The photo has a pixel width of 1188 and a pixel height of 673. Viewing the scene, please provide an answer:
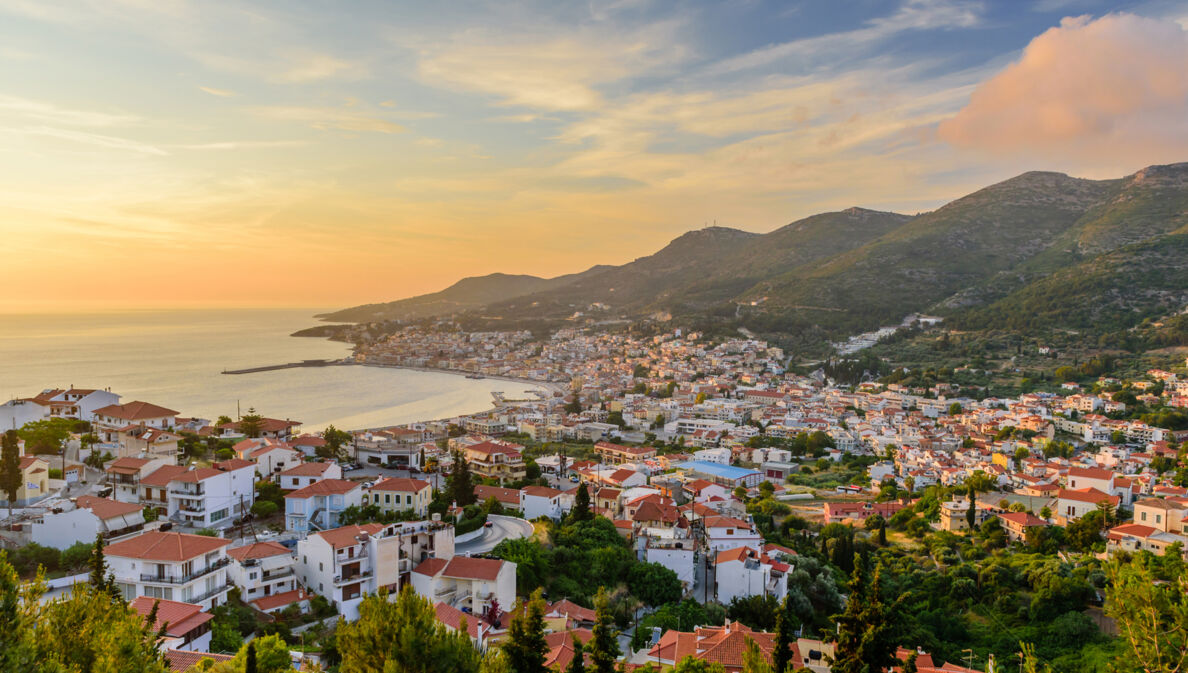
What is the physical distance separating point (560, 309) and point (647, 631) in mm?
95920

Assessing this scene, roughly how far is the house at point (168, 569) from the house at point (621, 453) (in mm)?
18366

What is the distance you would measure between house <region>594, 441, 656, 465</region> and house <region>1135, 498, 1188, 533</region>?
1550cm

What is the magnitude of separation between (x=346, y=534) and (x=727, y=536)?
8312 mm

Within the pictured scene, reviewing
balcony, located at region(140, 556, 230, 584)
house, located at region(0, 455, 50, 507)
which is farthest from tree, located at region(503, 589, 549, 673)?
house, located at region(0, 455, 50, 507)

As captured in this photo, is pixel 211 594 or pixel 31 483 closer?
pixel 211 594

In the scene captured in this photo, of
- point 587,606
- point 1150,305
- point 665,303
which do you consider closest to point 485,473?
point 587,606

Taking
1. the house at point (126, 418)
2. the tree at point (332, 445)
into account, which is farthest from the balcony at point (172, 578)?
the house at point (126, 418)

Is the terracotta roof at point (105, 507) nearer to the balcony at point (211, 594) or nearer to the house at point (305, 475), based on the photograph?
the house at point (305, 475)

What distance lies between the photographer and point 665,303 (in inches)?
3602

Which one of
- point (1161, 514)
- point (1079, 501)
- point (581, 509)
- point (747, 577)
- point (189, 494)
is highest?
point (189, 494)

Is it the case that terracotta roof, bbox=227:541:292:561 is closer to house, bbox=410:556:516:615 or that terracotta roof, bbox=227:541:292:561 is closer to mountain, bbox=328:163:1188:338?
house, bbox=410:556:516:615

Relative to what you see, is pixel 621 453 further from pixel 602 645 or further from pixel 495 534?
pixel 602 645

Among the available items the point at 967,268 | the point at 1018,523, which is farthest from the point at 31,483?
the point at 967,268

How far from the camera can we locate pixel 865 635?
671cm
